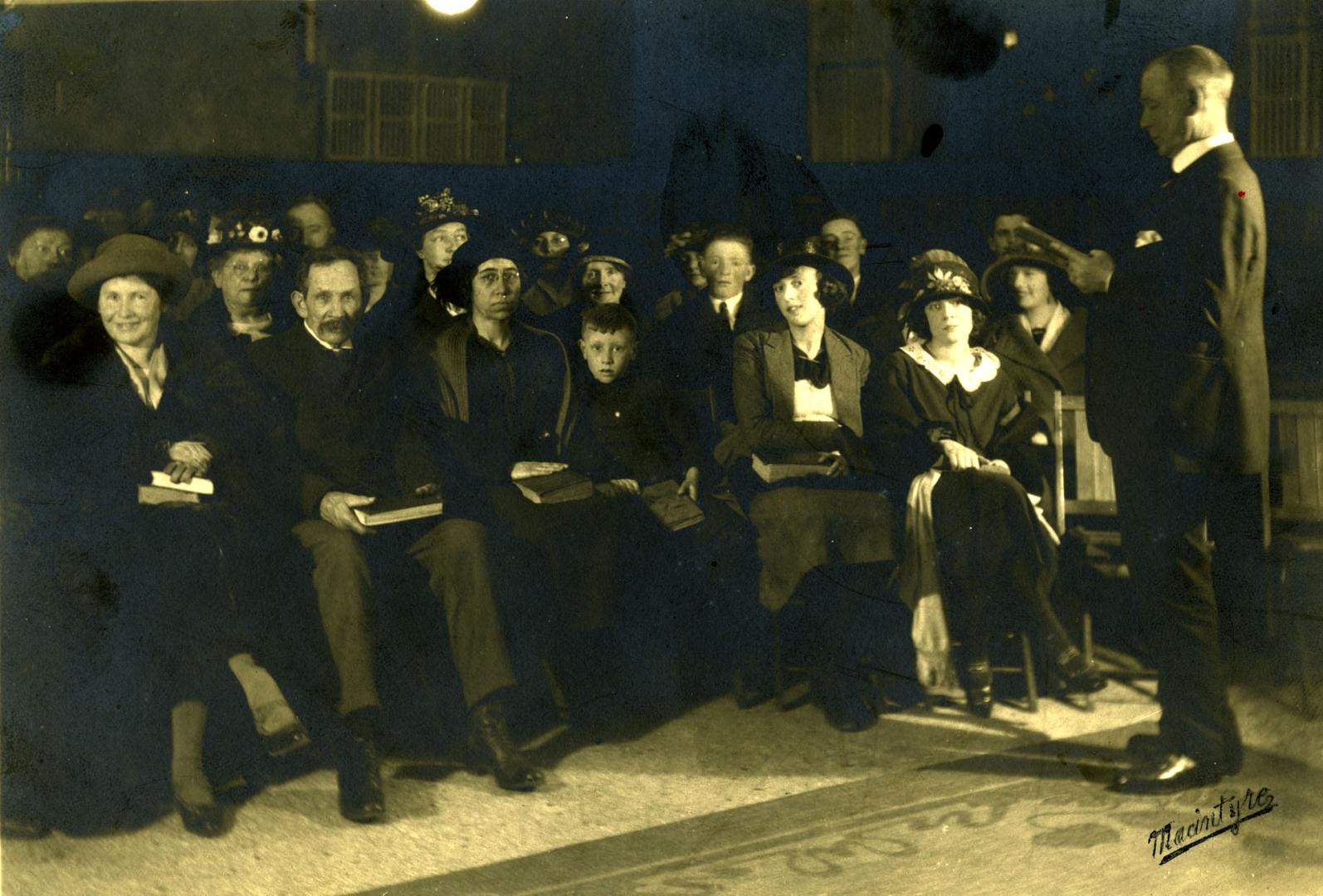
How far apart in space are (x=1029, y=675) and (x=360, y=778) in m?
2.17

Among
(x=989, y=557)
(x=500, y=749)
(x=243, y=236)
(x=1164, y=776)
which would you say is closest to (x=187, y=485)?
(x=243, y=236)

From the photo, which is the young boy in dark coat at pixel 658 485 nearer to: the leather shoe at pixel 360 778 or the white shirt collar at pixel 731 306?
the white shirt collar at pixel 731 306

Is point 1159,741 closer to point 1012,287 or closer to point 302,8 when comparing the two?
point 1012,287

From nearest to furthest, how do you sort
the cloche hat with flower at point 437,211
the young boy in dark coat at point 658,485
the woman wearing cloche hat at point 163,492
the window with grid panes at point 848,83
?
the woman wearing cloche hat at point 163,492, the cloche hat with flower at point 437,211, the young boy in dark coat at point 658,485, the window with grid panes at point 848,83

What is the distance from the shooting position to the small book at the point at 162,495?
3514mm

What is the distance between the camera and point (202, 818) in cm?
354

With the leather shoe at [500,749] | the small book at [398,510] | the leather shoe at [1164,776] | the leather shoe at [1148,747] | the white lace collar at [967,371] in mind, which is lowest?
the leather shoe at [1164,776]

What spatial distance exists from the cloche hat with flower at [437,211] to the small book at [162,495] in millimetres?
1014

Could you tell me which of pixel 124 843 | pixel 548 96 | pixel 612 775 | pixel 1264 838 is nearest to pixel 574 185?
pixel 548 96

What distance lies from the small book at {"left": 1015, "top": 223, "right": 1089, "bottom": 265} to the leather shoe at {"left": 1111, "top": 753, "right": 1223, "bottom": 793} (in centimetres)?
172

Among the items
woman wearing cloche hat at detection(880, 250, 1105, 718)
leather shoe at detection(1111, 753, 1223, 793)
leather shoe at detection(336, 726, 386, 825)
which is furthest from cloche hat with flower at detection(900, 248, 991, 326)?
leather shoe at detection(336, 726, 386, 825)

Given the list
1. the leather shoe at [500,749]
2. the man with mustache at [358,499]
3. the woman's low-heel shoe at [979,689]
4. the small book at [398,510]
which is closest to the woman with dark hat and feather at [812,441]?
the woman's low-heel shoe at [979,689]

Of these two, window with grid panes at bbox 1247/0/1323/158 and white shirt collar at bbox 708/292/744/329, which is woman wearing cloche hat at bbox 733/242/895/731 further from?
window with grid panes at bbox 1247/0/1323/158

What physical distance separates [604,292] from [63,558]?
1775 mm
